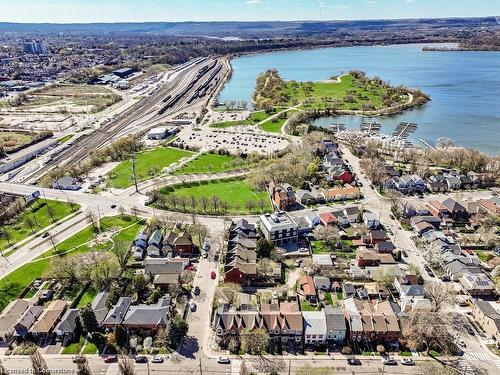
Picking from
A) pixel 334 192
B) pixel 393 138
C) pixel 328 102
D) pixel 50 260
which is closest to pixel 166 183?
pixel 50 260

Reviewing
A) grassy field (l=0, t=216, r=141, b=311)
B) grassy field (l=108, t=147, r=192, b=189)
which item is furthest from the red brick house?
grassy field (l=108, t=147, r=192, b=189)

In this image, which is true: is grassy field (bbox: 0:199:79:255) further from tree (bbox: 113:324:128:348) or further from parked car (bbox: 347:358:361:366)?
parked car (bbox: 347:358:361:366)

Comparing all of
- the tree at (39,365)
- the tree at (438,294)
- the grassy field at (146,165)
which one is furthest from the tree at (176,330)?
the grassy field at (146,165)

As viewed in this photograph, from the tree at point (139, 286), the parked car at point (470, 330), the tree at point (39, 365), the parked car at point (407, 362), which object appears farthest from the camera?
the tree at point (139, 286)

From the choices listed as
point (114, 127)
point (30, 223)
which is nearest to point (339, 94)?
point (114, 127)

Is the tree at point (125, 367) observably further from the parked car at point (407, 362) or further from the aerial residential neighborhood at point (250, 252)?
the parked car at point (407, 362)

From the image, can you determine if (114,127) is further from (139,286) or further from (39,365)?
(39,365)

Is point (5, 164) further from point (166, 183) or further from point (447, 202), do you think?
point (447, 202)
